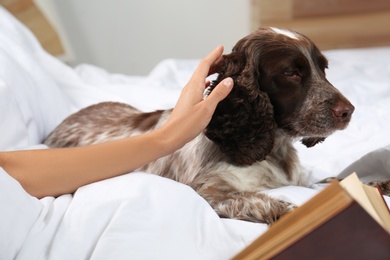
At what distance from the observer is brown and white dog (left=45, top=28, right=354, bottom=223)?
1.71 meters

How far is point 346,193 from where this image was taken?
89cm

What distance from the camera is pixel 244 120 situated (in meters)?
1.72

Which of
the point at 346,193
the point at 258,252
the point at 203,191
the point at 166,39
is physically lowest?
the point at 166,39

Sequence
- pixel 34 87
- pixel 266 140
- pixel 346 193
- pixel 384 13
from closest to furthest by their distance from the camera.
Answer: pixel 346 193 → pixel 266 140 → pixel 34 87 → pixel 384 13

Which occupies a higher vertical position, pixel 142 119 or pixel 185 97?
pixel 185 97

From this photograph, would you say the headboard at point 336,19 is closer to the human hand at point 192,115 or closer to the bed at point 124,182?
the bed at point 124,182

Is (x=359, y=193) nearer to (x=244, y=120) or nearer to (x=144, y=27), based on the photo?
(x=244, y=120)

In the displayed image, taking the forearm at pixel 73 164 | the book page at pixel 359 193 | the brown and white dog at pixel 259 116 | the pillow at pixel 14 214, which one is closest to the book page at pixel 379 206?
the book page at pixel 359 193

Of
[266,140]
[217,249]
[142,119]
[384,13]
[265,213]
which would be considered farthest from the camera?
[384,13]

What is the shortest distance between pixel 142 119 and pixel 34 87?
769 millimetres

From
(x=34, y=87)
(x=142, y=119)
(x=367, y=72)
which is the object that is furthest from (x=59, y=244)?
(x=367, y=72)

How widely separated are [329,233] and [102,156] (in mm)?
797

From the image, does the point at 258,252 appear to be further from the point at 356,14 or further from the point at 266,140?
the point at 356,14

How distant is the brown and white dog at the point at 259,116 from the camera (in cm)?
171
